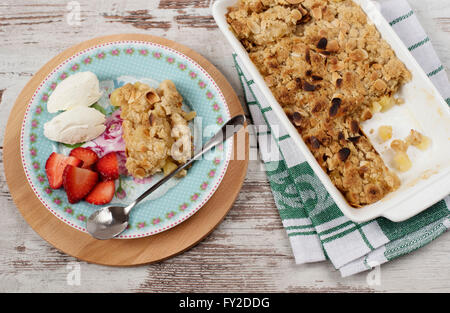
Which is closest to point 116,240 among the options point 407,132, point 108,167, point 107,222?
point 107,222

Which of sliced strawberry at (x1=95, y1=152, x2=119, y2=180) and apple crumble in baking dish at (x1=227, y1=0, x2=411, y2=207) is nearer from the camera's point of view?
apple crumble in baking dish at (x1=227, y1=0, x2=411, y2=207)

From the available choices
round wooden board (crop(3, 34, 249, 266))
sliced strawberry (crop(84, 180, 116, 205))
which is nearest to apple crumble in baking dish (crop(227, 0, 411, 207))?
round wooden board (crop(3, 34, 249, 266))

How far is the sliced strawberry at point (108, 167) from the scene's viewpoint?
1827 millimetres

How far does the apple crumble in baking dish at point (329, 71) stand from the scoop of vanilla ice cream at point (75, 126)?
27.7 inches

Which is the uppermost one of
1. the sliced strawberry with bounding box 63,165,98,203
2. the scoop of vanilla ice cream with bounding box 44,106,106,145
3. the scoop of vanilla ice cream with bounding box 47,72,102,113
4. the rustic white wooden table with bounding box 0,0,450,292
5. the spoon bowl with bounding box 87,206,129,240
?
the scoop of vanilla ice cream with bounding box 47,72,102,113

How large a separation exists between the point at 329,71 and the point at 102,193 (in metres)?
1.05

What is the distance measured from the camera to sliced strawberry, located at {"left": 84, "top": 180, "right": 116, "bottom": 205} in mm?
1785

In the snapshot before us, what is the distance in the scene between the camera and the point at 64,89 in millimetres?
1872

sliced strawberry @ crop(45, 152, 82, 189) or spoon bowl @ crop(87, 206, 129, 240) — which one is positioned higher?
sliced strawberry @ crop(45, 152, 82, 189)

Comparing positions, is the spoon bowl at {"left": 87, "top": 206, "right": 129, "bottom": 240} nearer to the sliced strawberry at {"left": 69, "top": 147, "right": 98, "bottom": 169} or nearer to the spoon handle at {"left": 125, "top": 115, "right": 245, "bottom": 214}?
the spoon handle at {"left": 125, "top": 115, "right": 245, "bottom": 214}

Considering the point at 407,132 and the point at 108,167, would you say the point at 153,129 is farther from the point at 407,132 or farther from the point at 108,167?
the point at 407,132

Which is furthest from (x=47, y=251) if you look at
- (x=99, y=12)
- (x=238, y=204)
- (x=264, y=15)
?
(x=264, y=15)

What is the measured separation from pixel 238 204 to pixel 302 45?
28.4 inches

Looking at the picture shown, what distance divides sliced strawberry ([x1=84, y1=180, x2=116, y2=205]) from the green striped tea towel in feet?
2.20
